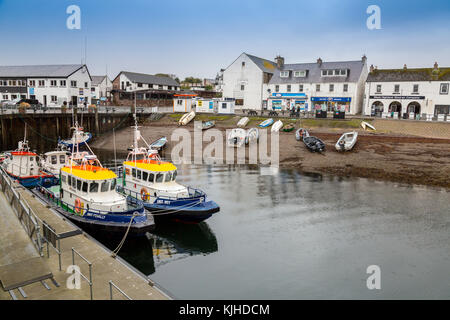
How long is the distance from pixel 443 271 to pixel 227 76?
61.8 metres

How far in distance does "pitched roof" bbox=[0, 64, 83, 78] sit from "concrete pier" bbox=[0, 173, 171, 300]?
189 ft

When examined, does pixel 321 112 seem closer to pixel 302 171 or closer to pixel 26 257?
pixel 302 171

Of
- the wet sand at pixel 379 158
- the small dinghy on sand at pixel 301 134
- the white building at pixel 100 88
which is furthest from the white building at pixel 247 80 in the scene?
the white building at pixel 100 88

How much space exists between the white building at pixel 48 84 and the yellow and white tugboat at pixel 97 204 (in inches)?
1967

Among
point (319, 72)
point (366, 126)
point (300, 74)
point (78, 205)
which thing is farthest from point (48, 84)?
point (366, 126)

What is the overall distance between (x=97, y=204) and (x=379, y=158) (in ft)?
95.8

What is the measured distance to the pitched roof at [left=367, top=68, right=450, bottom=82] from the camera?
54906 mm

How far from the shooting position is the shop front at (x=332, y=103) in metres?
61.6

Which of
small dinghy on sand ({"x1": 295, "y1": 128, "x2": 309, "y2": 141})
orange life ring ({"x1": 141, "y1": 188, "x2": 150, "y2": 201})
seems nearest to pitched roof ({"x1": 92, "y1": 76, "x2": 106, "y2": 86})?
small dinghy on sand ({"x1": 295, "y1": 128, "x2": 309, "y2": 141})

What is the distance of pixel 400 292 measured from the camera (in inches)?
539

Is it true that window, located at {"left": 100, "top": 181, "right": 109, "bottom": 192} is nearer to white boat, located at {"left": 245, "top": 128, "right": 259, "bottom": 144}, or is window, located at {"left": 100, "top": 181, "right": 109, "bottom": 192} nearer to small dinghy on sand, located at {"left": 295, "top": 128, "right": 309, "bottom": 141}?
white boat, located at {"left": 245, "top": 128, "right": 259, "bottom": 144}

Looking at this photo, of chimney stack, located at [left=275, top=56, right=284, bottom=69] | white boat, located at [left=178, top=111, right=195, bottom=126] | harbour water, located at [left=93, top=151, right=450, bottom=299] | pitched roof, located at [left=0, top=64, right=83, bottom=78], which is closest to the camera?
harbour water, located at [left=93, top=151, right=450, bottom=299]

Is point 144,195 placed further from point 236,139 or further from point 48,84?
point 48,84

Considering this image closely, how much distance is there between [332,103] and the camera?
63.0m
